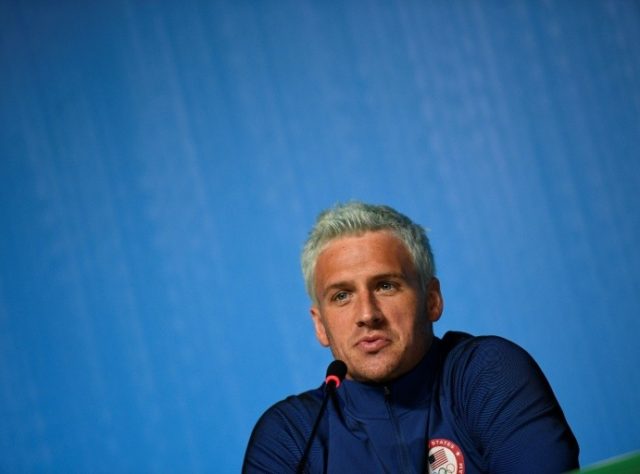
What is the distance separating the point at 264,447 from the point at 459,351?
0.40m

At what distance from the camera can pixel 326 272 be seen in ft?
5.14

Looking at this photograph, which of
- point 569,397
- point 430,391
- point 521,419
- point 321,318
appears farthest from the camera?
point 569,397

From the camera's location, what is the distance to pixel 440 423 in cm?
142

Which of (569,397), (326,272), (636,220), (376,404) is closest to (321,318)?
(326,272)

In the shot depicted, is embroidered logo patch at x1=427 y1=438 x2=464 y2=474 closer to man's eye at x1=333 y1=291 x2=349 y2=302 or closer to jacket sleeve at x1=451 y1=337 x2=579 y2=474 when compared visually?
jacket sleeve at x1=451 y1=337 x2=579 y2=474

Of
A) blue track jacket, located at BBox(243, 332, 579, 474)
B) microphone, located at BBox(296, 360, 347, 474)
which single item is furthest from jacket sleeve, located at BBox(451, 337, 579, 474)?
microphone, located at BBox(296, 360, 347, 474)

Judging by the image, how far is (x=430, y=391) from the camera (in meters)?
1.49

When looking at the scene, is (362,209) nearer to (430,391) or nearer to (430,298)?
(430,298)

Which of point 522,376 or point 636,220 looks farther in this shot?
point 636,220

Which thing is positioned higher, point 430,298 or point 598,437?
point 430,298

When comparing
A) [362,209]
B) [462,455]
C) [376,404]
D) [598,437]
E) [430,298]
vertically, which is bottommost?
[598,437]

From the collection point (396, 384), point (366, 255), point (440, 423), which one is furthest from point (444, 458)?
point (366, 255)

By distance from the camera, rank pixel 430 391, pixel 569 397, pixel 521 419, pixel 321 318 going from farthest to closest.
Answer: pixel 569 397
pixel 321 318
pixel 430 391
pixel 521 419

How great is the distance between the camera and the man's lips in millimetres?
1481
